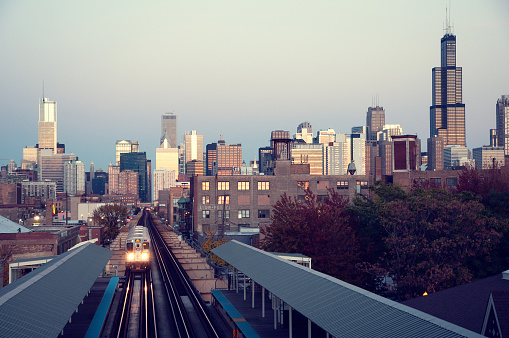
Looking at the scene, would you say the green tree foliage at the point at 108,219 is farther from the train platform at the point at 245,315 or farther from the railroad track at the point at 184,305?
the train platform at the point at 245,315

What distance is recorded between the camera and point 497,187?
201 ft

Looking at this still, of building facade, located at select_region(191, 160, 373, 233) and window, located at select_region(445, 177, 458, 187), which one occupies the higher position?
window, located at select_region(445, 177, 458, 187)

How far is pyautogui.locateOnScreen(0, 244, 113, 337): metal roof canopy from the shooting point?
20.7 m

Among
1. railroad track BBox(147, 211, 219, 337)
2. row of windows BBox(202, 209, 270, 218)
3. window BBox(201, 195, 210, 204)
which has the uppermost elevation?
window BBox(201, 195, 210, 204)

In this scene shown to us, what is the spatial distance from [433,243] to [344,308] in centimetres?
1887

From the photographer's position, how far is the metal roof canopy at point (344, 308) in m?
19.1

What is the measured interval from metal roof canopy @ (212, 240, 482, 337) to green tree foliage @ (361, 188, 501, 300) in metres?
10.9

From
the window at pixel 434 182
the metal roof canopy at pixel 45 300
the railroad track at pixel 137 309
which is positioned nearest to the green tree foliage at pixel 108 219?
the railroad track at pixel 137 309

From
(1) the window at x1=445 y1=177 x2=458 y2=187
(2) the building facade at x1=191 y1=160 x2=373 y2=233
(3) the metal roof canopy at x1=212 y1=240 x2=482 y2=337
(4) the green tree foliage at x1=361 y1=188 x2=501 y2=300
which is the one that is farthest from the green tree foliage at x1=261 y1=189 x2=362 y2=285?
(1) the window at x1=445 y1=177 x2=458 y2=187

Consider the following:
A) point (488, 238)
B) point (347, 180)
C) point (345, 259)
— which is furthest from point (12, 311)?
point (347, 180)

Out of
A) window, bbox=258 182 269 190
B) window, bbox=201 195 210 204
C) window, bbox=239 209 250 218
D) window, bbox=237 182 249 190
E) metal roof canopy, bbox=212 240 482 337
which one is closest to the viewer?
metal roof canopy, bbox=212 240 482 337

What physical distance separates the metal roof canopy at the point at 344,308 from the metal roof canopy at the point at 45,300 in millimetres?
9868

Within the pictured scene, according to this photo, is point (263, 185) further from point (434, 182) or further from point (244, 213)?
point (434, 182)

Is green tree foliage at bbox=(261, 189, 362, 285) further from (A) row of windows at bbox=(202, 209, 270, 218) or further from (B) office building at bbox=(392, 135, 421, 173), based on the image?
(A) row of windows at bbox=(202, 209, 270, 218)
